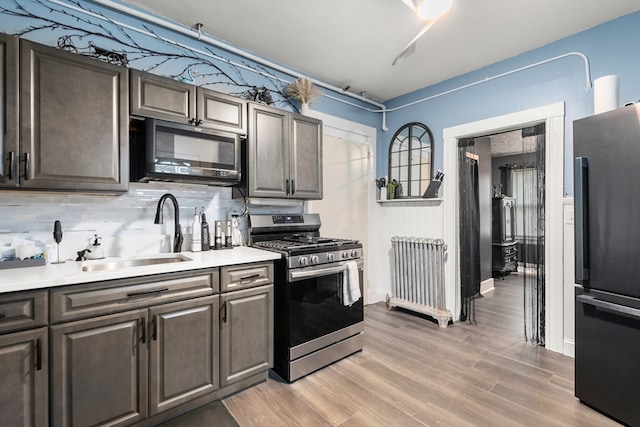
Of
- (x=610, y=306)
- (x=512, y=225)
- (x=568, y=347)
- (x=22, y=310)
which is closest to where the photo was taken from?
(x=22, y=310)

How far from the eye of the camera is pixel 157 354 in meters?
1.67

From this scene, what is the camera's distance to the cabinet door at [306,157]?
2750 millimetres

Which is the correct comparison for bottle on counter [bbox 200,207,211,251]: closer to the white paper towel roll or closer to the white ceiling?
the white ceiling

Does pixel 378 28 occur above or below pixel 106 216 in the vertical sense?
above

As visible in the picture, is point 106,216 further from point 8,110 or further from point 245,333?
point 245,333

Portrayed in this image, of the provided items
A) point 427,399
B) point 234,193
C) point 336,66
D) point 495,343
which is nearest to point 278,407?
point 427,399

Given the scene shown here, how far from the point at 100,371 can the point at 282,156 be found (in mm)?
1923

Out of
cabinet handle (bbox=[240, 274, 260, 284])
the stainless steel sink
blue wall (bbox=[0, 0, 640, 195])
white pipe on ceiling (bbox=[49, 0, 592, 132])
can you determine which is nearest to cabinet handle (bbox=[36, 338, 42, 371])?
the stainless steel sink

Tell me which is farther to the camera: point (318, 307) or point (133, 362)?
point (318, 307)

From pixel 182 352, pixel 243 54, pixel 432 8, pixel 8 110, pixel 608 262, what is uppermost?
pixel 243 54

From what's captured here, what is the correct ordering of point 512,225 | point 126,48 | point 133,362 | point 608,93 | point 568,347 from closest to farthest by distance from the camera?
point 133,362 < point 608,93 < point 126,48 < point 568,347 < point 512,225

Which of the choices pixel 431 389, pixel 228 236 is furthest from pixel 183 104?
pixel 431 389

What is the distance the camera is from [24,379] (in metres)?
1.32

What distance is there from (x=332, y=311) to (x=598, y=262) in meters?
1.77
